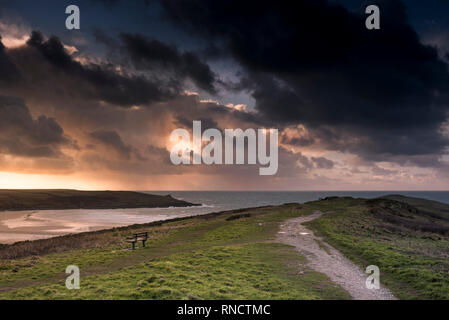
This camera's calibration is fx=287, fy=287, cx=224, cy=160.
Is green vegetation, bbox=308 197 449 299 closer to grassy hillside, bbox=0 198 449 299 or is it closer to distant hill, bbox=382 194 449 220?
grassy hillside, bbox=0 198 449 299

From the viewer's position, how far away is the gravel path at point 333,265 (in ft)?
48.5

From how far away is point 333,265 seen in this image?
2003 cm

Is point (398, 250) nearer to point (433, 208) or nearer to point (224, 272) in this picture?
point (224, 272)

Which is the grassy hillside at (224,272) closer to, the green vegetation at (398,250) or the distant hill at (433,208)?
the green vegetation at (398,250)

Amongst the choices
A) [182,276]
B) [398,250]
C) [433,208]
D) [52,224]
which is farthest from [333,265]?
[433,208]

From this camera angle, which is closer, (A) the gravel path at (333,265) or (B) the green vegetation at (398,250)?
(A) the gravel path at (333,265)

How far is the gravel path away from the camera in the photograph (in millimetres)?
14773

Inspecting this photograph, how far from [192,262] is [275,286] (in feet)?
→ 22.3

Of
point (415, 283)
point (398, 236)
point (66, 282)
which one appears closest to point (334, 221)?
point (398, 236)

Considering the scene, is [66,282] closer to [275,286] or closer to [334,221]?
[275,286]

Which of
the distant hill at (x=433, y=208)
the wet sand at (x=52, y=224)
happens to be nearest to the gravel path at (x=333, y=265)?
the wet sand at (x=52, y=224)

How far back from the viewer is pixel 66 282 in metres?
16.0

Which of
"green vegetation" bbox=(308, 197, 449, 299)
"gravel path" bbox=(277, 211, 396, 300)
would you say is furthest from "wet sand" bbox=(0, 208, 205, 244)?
"green vegetation" bbox=(308, 197, 449, 299)
